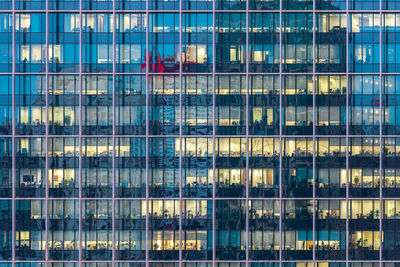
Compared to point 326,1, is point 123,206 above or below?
below

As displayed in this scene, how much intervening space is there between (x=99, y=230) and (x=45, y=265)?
6311 millimetres

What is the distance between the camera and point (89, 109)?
48.0 metres

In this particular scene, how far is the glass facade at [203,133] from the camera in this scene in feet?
157

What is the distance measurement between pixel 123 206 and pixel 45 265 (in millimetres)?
9633

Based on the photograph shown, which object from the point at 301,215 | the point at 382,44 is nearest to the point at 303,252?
the point at 301,215

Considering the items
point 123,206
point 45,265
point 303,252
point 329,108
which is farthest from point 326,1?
point 45,265

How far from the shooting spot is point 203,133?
4784cm

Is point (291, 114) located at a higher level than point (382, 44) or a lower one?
lower

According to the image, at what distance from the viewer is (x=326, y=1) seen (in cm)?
4781

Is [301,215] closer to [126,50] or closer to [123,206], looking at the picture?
[123,206]

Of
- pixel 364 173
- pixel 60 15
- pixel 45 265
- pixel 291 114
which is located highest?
pixel 60 15

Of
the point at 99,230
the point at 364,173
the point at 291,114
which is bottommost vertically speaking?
the point at 99,230

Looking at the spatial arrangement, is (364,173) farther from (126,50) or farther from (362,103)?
(126,50)

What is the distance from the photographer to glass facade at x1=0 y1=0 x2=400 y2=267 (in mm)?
47812
